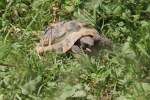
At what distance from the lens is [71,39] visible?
4.68 meters

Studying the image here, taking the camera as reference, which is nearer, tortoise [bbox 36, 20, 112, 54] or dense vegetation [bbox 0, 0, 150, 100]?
dense vegetation [bbox 0, 0, 150, 100]

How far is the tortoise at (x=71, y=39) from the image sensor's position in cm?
459

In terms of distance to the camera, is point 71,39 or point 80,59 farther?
point 71,39

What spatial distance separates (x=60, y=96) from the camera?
13.2ft

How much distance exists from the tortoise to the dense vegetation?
0.09 meters

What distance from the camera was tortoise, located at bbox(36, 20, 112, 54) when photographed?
4.59 metres

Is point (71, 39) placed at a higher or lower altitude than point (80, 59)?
higher

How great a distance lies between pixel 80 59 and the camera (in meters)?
4.38

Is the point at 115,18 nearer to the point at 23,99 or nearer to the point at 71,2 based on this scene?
the point at 71,2

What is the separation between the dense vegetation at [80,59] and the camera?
13.4 ft

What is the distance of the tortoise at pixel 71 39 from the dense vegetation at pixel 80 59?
9cm

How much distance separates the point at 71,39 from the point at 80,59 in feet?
1.19

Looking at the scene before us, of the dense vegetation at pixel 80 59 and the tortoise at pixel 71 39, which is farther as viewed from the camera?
the tortoise at pixel 71 39

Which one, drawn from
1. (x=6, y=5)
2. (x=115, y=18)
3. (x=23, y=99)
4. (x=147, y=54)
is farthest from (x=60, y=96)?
A: (x=6, y=5)
